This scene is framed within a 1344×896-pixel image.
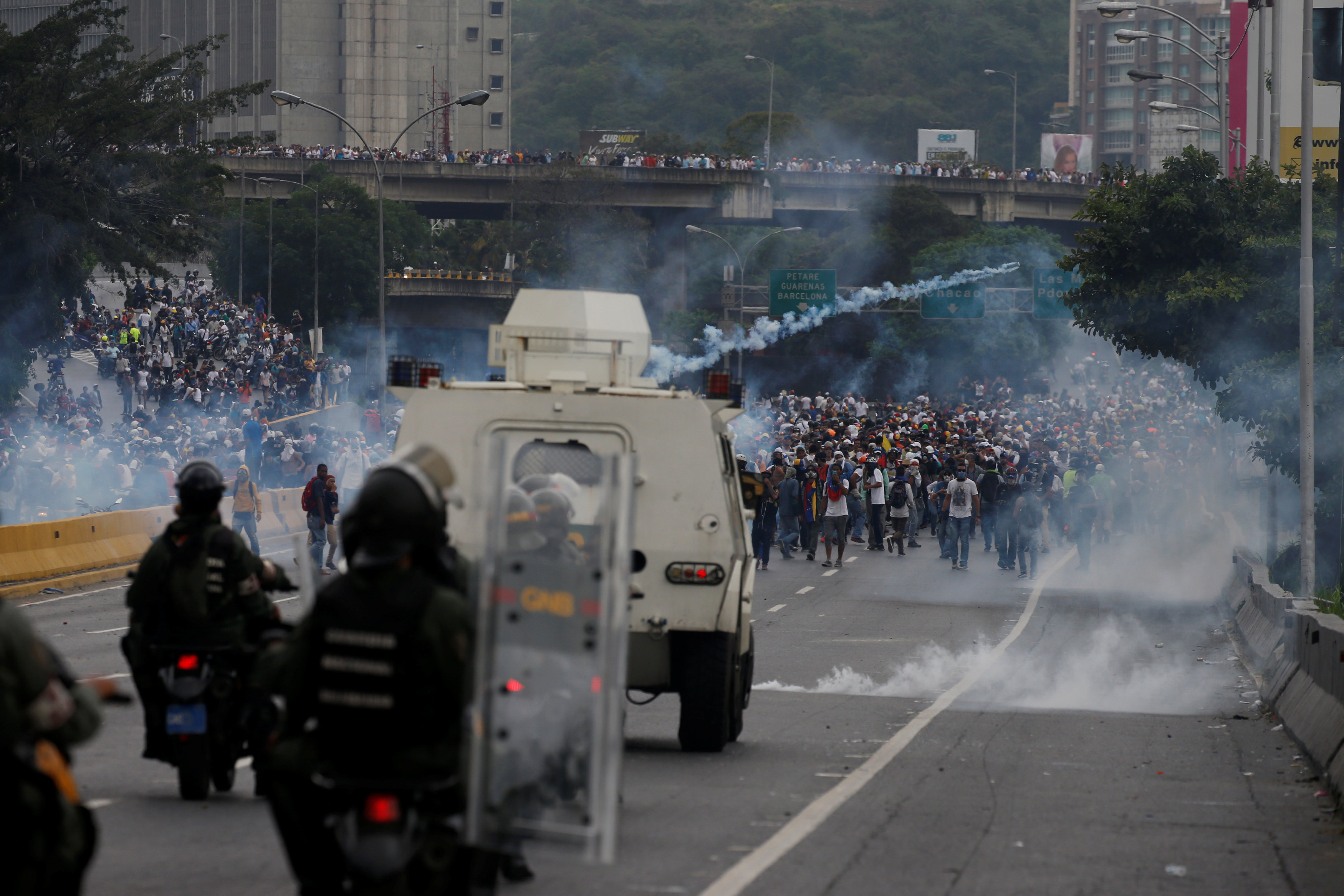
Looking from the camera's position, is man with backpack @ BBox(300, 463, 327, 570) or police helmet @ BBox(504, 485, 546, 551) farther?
man with backpack @ BBox(300, 463, 327, 570)

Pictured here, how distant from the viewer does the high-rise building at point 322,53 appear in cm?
14562

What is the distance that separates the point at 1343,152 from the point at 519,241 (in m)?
93.7

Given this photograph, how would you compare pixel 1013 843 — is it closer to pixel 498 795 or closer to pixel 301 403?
pixel 498 795

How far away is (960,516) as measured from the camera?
94.0 ft

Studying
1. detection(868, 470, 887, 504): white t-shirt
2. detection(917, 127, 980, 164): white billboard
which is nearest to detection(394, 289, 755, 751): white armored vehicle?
detection(868, 470, 887, 504): white t-shirt

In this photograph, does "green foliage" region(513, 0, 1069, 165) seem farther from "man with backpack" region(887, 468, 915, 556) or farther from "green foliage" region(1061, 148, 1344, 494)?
"green foliage" region(1061, 148, 1344, 494)

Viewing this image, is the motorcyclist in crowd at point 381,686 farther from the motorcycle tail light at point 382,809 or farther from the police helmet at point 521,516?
the police helmet at point 521,516

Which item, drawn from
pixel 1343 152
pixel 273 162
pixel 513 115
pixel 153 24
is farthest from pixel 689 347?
pixel 513 115

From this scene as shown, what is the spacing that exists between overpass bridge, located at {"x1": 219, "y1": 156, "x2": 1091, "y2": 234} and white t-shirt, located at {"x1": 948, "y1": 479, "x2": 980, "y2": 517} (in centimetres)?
6712

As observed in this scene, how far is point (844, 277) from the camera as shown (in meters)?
98.1

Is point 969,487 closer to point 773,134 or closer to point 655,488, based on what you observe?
point 655,488

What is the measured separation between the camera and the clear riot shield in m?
5.22

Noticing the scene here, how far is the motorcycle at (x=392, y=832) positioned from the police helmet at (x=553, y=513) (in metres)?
2.57

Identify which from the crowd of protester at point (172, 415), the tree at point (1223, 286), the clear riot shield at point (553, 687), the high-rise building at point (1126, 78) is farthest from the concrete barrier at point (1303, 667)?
the high-rise building at point (1126, 78)
